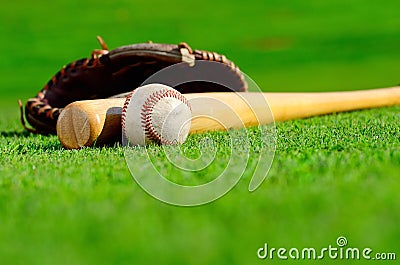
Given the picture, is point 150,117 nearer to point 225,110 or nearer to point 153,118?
point 153,118

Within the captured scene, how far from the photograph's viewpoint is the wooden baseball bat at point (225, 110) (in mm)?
3180

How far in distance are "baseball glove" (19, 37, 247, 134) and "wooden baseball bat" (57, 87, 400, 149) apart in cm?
27

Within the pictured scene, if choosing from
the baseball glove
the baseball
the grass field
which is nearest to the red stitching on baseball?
the baseball

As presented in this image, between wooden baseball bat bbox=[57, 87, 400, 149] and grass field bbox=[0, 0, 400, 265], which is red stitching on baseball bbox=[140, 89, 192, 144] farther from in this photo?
wooden baseball bat bbox=[57, 87, 400, 149]

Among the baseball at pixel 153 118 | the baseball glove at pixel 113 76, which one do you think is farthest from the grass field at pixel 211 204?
the baseball glove at pixel 113 76

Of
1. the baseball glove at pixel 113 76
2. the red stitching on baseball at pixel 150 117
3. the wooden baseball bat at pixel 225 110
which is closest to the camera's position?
the red stitching on baseball at pixel 150 117

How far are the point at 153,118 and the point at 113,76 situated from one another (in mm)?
1673

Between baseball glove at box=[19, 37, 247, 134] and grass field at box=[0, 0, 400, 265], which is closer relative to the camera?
grass field at box=[0, 0, 400, 265]

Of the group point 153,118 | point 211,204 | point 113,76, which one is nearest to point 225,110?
point 153,118

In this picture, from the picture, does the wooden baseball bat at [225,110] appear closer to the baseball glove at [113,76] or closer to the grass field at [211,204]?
the grass field at [211,204]

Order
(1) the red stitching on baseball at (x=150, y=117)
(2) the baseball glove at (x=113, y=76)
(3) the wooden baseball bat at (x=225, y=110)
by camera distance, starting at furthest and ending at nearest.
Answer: (2) the baseball glove at (x=113, y=76), (3) the wooden baseball bat at (x=225, y=110), (1) the red stitching on baseball at (x=150, y=117)

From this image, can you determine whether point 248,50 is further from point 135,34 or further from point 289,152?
point 289,152

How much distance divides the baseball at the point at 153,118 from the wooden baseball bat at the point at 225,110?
14 centimetres

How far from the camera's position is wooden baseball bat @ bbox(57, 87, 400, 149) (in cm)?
318
